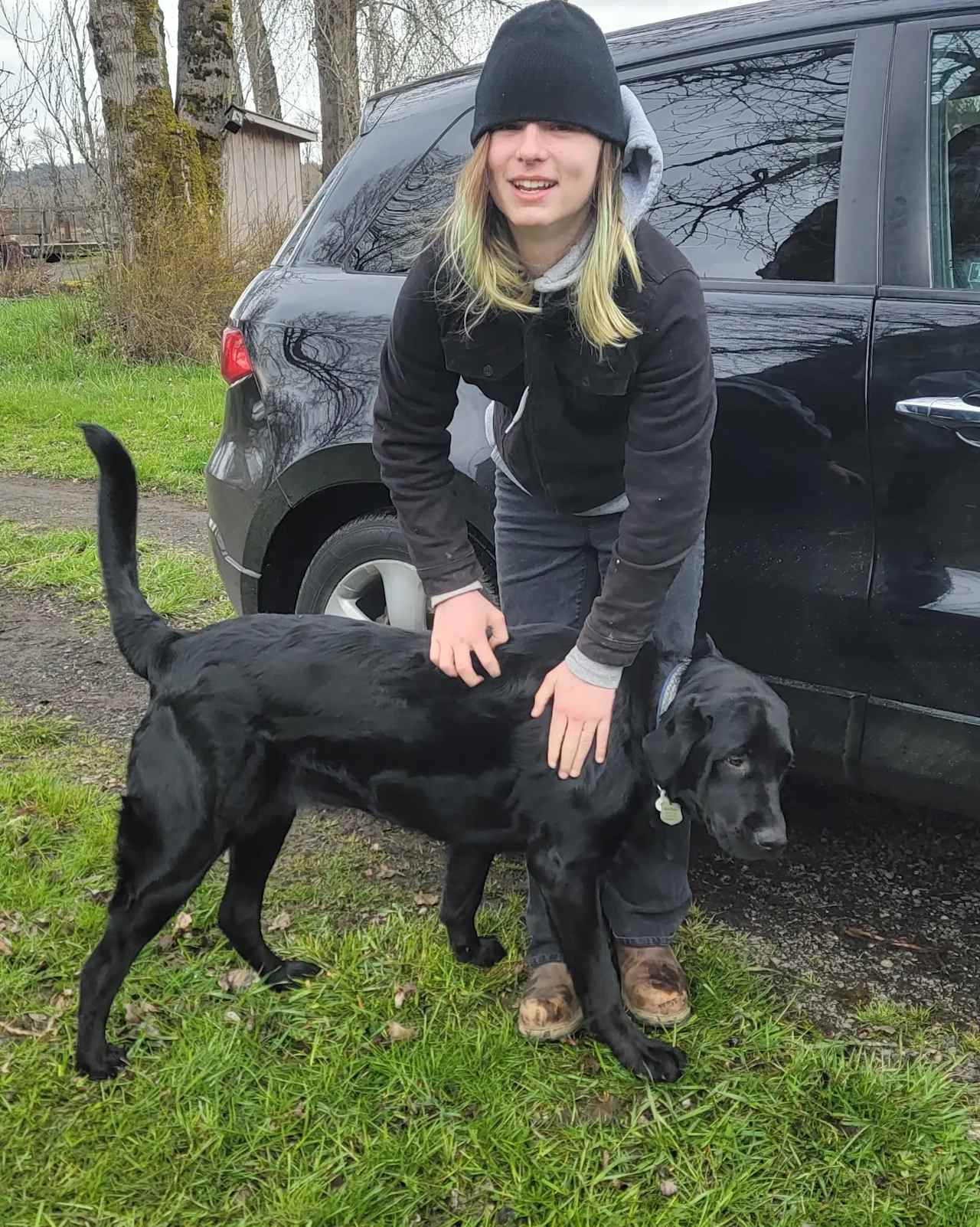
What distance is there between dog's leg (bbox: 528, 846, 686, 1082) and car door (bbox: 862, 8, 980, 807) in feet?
2.54

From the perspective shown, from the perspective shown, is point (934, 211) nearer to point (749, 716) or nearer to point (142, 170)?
point (749, 716)

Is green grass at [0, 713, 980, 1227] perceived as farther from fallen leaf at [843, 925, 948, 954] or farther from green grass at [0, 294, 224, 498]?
green grass at [0, 294, 224, 498]

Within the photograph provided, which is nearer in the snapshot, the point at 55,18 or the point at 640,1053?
the point at 640,1053

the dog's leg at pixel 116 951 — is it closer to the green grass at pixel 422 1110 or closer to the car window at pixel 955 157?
the green grass at pixel 422 1110

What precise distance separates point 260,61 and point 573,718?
2021 cm

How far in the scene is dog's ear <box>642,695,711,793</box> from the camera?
2055 mm

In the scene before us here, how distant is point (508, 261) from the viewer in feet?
6.54

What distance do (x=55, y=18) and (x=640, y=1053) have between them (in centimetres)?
2067

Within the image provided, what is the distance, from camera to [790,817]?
124 inches

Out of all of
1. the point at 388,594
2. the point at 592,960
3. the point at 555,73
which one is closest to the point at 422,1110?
the point at 592,960

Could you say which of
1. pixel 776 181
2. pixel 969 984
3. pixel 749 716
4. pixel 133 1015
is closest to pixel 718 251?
pixel 776 181

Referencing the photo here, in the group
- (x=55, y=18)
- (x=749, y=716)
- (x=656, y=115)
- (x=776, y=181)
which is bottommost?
(x=749, y=716)

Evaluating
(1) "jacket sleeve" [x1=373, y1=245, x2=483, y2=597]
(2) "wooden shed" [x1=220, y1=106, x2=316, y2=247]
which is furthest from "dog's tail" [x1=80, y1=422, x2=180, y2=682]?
(2) "wooden shed" [x1=220, y1=106, x2=316, y2=247]

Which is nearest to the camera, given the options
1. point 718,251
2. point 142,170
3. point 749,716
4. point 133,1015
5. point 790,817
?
point 749,716
